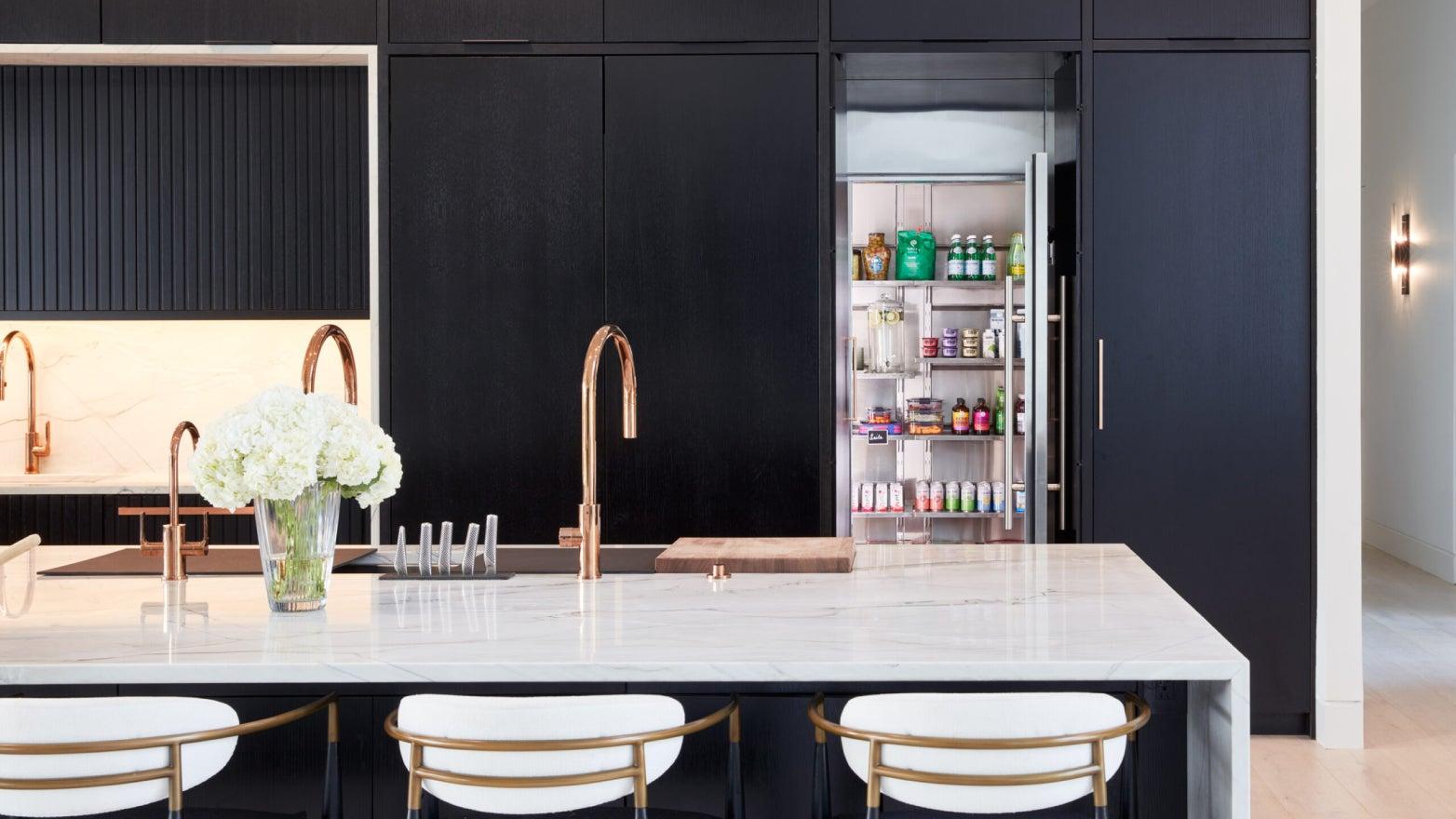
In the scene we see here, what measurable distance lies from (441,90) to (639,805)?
2.95 m

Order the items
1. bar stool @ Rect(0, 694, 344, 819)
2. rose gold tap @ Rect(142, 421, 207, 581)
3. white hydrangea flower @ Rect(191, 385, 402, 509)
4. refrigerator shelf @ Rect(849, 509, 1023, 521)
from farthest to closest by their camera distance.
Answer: refrigerator shelf @ Rect(849, 509, 1023, 521) → rose gold tap @ Rect(142, 421, 207, 581) → white hydrangea flower @ Rect(191, 385, 402, 509) → bar stool @ Rect(0, 694, 344, 819)

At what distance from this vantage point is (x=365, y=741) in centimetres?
225

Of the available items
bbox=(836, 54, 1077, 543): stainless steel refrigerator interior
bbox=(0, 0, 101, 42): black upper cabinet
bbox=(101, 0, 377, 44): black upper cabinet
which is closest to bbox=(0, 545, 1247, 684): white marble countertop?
bbox=(101, 0, 377, 44): black upper cabinet

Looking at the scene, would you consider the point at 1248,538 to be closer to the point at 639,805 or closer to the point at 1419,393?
the point at 639,805

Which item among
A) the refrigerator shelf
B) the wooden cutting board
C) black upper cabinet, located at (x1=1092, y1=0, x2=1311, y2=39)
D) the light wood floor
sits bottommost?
the light wood floor

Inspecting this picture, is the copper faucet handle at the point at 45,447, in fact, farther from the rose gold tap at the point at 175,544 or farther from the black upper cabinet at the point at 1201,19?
the black upper cabinet at the point at 1201,19

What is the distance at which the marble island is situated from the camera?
176 centimetres

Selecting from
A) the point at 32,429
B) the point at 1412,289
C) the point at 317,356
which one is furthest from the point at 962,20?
the point at 1412,289

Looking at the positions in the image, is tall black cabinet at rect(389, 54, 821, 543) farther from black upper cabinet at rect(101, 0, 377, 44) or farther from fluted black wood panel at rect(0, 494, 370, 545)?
fluted black wood panel at rect(0, 494, 370, 545)

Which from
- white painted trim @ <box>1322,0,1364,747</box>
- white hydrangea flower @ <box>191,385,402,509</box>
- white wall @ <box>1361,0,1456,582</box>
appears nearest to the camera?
white hydrangea flower @ <box>191,385,402,509</box>

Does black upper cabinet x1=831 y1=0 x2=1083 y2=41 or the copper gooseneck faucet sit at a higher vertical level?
black upper cabinet x1=831 y1=0 x2=1083 y2=41

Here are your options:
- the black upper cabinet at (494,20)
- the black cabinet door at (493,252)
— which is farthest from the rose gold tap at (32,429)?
the black upper cabinet at (494,20)

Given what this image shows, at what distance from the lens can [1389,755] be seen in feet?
12.8

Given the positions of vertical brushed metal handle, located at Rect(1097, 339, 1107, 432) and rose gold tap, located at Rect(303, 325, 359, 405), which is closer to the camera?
rose gold tap, located at Rect(303, 325, 359, 405)
